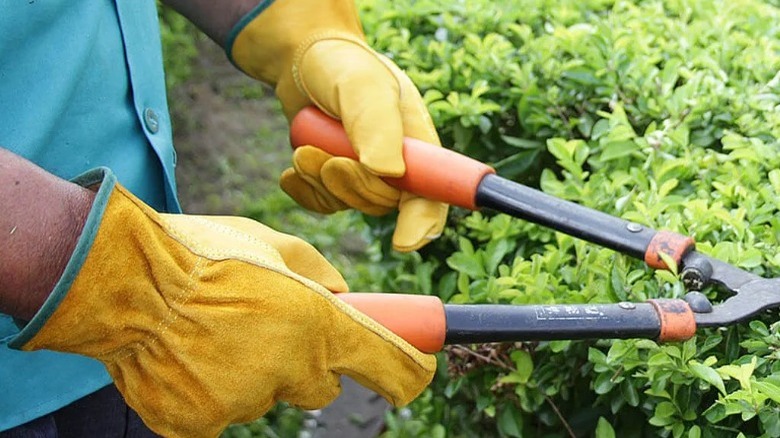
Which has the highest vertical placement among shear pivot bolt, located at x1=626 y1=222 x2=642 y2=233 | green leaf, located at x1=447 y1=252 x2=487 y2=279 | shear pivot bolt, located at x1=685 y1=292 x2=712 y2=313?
shear pivot bolt, located at x1=685 y1=292 x2=712 y2=313

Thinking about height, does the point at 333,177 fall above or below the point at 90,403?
above

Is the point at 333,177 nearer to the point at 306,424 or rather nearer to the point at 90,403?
the point at 90,403

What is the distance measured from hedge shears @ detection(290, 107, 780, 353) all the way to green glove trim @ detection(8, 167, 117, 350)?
469 millimetres

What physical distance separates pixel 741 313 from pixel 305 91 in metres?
1.12

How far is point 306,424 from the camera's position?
4020mm

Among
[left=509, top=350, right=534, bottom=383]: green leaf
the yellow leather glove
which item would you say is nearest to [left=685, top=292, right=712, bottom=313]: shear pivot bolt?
[left=509, top=350, right=534, bottom=383]: green leaf

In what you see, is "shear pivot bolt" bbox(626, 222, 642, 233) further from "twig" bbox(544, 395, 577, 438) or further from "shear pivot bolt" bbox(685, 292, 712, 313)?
"twig" bbox(544, 395, 577, 438)

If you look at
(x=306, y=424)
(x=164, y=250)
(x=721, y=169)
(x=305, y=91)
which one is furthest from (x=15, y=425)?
(x=306, y=424)

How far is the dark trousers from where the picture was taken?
191 cm

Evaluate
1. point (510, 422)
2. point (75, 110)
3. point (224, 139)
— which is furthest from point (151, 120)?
point (224, 139)

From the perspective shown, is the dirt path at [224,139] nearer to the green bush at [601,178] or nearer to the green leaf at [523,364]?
the green bush at [601,178]

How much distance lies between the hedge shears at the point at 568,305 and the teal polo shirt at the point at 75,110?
0.52 m

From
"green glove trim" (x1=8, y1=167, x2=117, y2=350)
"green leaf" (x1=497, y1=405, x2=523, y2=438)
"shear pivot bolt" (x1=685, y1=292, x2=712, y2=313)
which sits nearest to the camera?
"green glove trim" (x1=8, y1=167, x2=117, y2=350)

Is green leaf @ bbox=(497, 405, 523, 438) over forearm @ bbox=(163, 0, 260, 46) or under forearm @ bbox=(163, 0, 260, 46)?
under
